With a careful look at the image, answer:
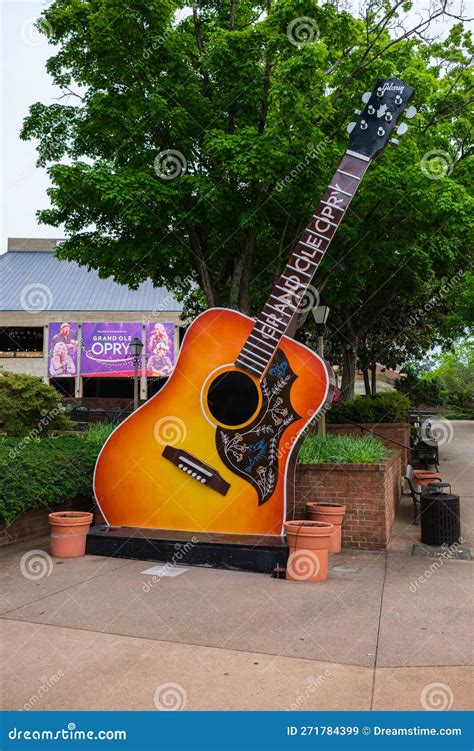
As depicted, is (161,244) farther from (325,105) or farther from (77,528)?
(77,528)

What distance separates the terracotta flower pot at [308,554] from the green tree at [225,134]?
17.6ft

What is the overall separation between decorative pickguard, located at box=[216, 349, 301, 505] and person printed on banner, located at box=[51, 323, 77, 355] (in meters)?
27.2

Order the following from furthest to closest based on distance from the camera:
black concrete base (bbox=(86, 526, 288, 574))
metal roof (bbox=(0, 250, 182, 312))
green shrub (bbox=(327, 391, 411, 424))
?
metal roof (bbox=(0, 250, 182, 312)), green shrub (bbox=(327, 391, 411, 424)), black concrete base (bbox=(86, 526, 288, 574))

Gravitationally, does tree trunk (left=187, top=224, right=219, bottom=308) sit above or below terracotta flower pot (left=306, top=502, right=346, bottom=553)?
above

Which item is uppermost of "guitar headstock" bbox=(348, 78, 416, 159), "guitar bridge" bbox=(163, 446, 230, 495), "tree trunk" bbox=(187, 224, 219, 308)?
"guitar headstock" bbox=(348, 78, 416, 159)

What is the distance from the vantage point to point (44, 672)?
4012mm

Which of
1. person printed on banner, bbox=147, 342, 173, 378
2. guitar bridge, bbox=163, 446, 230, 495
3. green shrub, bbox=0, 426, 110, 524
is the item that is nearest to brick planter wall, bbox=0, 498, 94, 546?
green shrub, bbox=0, 426, 110, 524

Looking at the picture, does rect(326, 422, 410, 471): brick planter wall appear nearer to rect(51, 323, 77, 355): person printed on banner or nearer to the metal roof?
the metal roof

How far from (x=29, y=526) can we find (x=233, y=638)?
476 cm

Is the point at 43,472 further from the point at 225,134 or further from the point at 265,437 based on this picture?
the point at 225,134

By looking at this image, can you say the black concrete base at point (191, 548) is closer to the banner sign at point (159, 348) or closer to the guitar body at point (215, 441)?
the guitar body at point (215, 441)

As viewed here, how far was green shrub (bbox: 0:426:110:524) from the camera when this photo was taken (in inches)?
305

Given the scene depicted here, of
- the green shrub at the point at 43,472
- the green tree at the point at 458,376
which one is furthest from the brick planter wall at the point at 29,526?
the green tree at the point at 458,376

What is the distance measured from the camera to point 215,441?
758 cm
